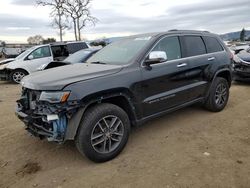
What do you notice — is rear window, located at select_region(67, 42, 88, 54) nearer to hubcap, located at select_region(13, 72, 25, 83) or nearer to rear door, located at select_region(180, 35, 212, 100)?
hubcap, located at select_region(13, 72, 25, 83)

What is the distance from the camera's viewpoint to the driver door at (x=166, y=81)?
13.5ft

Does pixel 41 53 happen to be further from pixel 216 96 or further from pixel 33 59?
pixel 216 96

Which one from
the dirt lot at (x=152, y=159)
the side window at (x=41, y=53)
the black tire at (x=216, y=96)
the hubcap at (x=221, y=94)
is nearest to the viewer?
the dirt lot at (x=152, y=159)

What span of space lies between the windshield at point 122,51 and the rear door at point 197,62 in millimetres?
922

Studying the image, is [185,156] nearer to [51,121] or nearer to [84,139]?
[84,139]

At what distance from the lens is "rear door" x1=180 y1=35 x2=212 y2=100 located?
488cm

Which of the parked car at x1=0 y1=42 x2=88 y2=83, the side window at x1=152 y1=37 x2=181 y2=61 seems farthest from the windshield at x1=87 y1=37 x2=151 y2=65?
the parked car at x1=0 y1=42 x2=88 y2=83

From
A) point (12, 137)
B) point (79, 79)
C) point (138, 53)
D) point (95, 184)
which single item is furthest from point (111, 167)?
point (12, 137)

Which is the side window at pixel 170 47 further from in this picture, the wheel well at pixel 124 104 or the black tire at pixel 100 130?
the black tire at pixel 100 130

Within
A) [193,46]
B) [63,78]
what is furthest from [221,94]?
[63,78]

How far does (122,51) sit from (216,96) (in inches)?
95.7

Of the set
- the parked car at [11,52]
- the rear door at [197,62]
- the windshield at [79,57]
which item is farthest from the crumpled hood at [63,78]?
the parked car at [11,52]

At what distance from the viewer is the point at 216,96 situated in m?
5.64

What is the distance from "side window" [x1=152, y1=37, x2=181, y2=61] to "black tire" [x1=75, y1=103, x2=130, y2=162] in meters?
1.37
